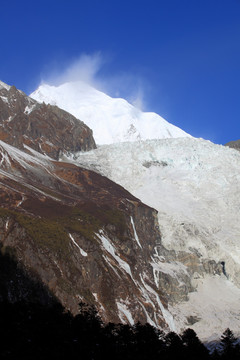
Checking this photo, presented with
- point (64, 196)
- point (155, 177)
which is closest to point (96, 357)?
point (64, 196)

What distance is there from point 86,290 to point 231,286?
64.3 meters

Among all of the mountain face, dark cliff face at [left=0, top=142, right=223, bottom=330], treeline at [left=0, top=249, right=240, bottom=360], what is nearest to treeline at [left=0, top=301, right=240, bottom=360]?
treeline at [left=0, top=249, right=240, bottom=360]

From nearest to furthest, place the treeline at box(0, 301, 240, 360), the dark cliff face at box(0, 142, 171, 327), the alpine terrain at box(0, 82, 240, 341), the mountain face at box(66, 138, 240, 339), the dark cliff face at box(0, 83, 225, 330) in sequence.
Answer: the treeline at box(0, 301, 240, 360) → the dark cliff face at box(0, 142, 171, 327) → the dark cliff face at box(0, 83, 225, 330) → the alpine terrain at box(0, 82, 240, 341) → the mountain face at box(66, 138, 240, 339)

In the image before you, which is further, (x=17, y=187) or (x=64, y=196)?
(x=64, y=196)

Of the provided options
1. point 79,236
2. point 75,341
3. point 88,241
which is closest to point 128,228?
point 88,241

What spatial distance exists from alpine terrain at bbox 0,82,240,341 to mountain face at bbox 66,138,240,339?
35 centimetres

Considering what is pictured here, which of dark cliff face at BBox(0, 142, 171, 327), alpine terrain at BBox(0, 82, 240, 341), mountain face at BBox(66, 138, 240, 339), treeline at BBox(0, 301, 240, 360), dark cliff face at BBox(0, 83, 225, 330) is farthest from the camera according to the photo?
mountain face at BBox(66, 138, 240, 339)

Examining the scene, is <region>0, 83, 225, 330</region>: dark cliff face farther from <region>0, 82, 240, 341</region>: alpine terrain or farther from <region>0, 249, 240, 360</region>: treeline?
<region>0, 249, 240, 360</region>: treeline

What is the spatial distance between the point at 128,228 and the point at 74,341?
79573 mm

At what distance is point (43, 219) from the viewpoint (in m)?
108

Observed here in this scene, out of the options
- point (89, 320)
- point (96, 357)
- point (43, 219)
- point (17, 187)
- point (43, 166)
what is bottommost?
point (96, 357)

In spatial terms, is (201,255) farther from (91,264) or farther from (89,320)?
(89,320)

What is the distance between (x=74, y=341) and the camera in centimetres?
5772

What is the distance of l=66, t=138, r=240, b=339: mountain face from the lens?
128375 millimetres
